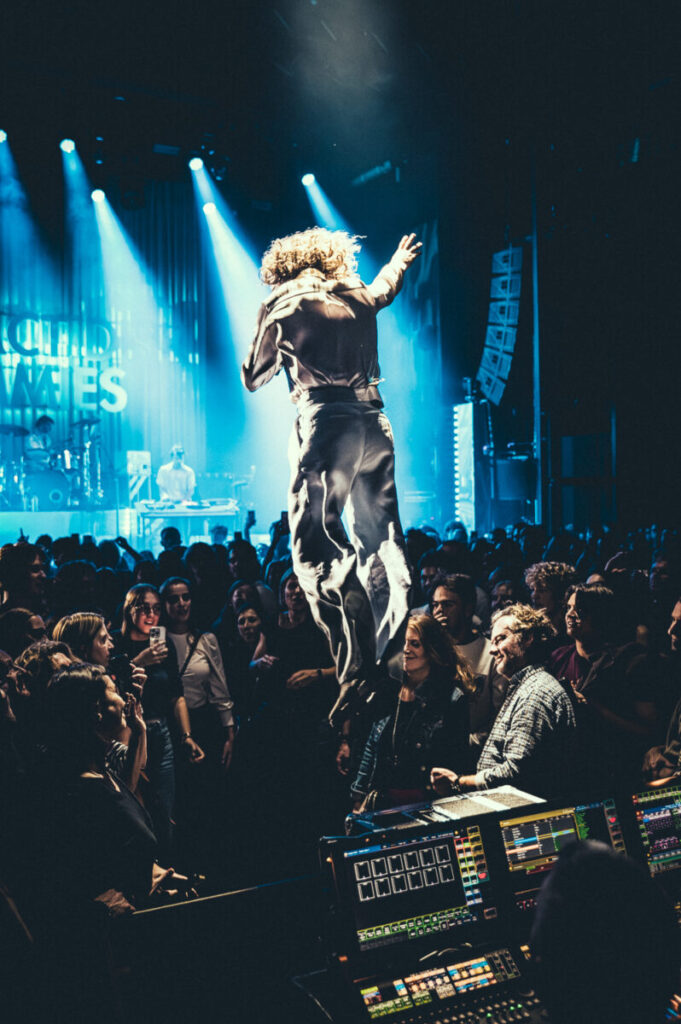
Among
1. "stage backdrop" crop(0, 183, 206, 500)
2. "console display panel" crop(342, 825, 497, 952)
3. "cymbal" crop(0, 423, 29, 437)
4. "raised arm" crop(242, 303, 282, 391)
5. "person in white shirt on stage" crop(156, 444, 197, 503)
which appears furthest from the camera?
"stage backdrop" crop(0, 183, 206, 500)

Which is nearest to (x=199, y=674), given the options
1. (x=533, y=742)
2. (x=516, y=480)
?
(x=533, y=742)

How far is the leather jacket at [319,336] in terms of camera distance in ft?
12.4

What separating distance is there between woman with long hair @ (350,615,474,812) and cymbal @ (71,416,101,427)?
1209cm

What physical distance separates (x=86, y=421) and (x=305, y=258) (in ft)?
37.5

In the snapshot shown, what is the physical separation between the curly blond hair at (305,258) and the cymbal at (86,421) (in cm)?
1131

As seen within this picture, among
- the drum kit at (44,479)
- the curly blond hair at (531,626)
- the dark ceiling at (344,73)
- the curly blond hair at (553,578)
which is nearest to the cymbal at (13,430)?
the drum kit at (44,479)

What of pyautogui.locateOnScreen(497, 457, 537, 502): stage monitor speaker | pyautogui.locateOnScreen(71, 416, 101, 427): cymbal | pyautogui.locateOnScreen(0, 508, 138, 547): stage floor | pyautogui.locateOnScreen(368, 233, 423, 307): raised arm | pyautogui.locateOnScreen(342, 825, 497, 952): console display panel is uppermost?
pyautogui.locateOnScreen(71, 416, 101, 427): cymbal

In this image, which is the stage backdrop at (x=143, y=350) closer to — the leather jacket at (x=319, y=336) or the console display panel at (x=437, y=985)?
the leather jacket at (x=319, y=336)

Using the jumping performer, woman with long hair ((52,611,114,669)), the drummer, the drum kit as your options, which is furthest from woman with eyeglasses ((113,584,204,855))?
the drummer

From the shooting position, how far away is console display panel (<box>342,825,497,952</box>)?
2.14 meters

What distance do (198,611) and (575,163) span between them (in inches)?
294

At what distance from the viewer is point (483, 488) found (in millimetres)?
12555

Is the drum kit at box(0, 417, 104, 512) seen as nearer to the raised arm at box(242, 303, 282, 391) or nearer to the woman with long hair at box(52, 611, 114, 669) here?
the raised arm at box(242, 303, 282, 391)

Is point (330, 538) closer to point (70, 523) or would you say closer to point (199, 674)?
point (199, 674)
